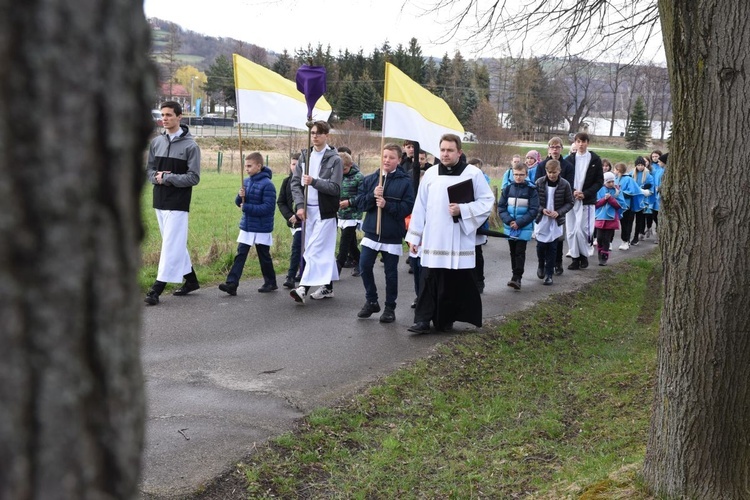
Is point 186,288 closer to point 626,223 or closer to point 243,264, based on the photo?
point 243,264

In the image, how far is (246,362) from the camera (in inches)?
308

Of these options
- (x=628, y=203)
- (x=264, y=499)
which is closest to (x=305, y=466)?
(x=264, y=499)

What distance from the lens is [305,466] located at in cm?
555

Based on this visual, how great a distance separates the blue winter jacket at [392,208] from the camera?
10000mm

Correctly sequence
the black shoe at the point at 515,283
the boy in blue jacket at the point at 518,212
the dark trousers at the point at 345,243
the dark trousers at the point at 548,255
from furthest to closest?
the dark trousers at the point at 548,255
the dark trousers at the point at 345,243
the black shoe at the point at 515,283
the boy in blue jacket at the point at 518,212

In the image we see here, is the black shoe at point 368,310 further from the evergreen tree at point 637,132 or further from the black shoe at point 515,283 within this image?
the evergreen tree at point 637,132

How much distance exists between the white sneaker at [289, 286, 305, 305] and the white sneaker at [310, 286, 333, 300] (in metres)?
0.44

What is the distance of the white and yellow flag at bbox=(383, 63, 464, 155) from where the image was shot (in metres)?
10.8

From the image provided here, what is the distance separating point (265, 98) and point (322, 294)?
270 centimetres

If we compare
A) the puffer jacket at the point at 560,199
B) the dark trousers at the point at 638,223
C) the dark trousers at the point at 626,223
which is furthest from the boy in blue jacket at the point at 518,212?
the dark trousers at the point at 638,223

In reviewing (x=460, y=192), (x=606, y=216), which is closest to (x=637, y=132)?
(x=606, y=216)

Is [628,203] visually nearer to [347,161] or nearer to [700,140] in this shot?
[347,161]

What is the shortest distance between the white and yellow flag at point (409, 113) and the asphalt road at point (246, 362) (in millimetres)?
2139

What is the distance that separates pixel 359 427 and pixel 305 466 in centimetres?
86
